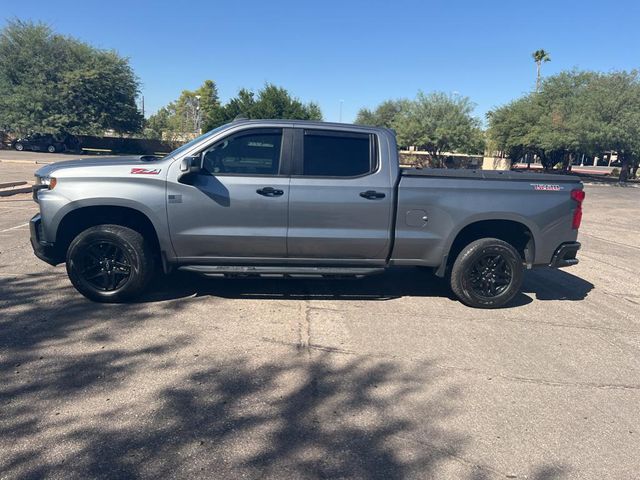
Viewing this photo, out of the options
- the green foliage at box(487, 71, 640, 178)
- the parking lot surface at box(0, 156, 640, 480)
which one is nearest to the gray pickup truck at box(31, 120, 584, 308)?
the parking lot surface at box(0, 156, 640, 480)

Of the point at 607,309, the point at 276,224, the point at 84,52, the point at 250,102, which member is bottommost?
the point at 607,309

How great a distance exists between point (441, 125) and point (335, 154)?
40032mm

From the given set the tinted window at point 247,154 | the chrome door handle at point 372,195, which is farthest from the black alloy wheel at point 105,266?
the chrome door handle at point 372,195

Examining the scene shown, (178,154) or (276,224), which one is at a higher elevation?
(178,154)

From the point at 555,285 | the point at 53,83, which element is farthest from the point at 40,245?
the point at 53,83

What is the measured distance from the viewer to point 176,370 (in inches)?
150

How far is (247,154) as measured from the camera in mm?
5176

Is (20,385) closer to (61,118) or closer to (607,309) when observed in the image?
(607,309)

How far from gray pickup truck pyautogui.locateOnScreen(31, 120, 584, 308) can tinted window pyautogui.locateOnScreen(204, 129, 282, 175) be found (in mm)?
11

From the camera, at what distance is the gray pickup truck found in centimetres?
498

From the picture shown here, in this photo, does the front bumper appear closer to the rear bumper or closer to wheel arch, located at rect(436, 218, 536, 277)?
→ wheel arch, located at rect(436, 218, 536, 277)

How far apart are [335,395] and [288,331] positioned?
1210mm

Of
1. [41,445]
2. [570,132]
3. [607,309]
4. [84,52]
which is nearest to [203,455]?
[41,445]

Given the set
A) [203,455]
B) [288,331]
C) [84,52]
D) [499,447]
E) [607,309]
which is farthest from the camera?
[84,52]
